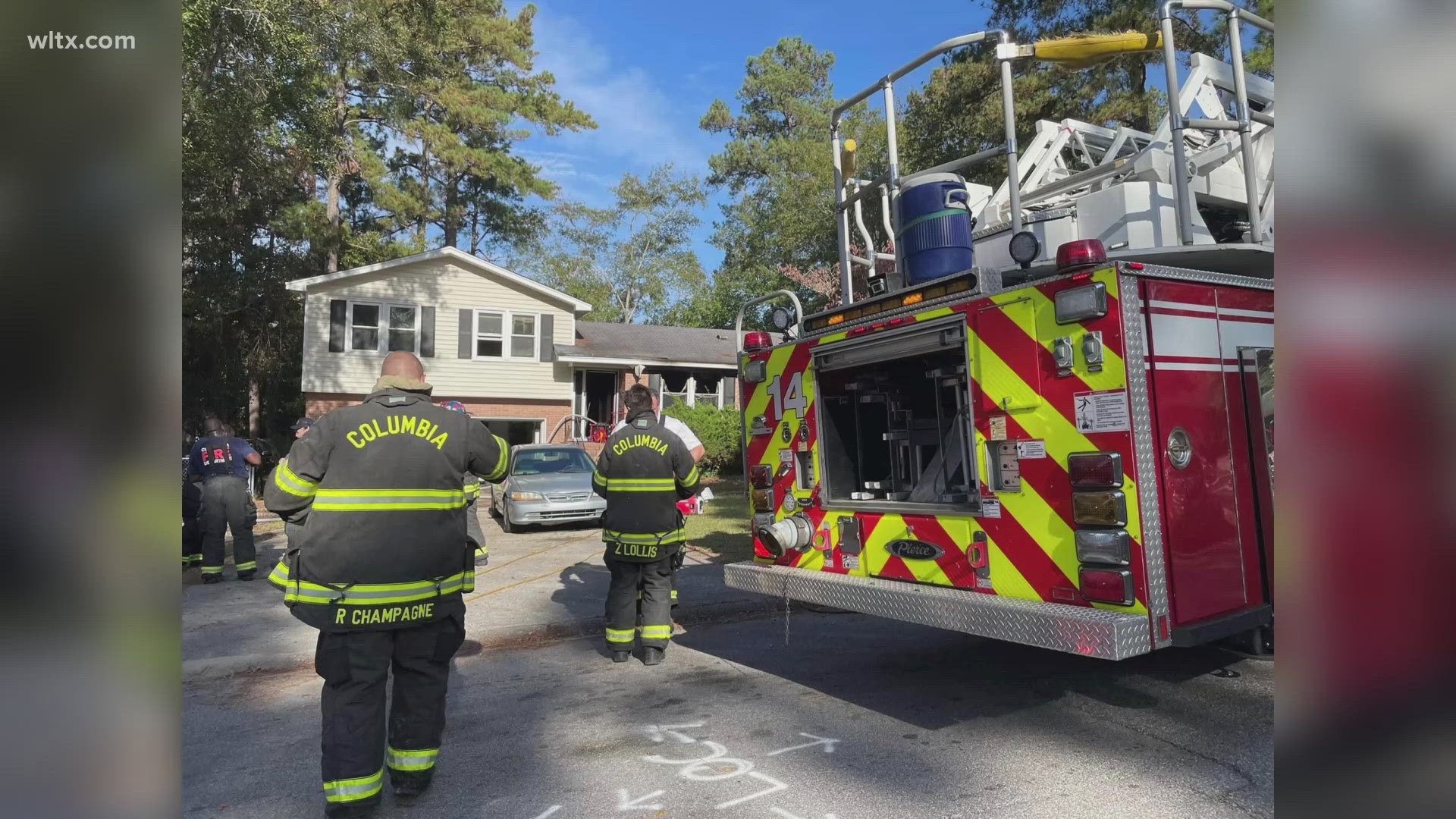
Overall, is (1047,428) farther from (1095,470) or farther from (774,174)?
(774,174)

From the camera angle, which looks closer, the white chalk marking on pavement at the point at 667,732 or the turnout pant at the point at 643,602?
the white chalk marking on pavement at the point at 667,732

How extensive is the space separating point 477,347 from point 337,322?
352 cm

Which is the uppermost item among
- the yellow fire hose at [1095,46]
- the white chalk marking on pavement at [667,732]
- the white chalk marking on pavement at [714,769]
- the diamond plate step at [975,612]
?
the yellow fire hose at [1095,46]

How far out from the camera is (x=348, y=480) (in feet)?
10.9

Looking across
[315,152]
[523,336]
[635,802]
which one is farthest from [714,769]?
[523,336]

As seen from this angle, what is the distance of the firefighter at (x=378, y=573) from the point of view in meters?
3.22

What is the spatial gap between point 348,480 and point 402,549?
0.35 m

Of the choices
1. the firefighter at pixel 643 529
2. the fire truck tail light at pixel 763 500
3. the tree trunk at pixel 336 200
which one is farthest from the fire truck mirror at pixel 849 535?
the tree trunk at pixel 336 200

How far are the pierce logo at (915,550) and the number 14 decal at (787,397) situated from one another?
112 centimetres

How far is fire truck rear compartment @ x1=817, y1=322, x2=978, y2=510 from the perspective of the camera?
16.5 feet

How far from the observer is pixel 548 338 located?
922 inches

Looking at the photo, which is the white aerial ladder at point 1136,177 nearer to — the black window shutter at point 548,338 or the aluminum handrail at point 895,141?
the aluminum handrail at point 895,141
